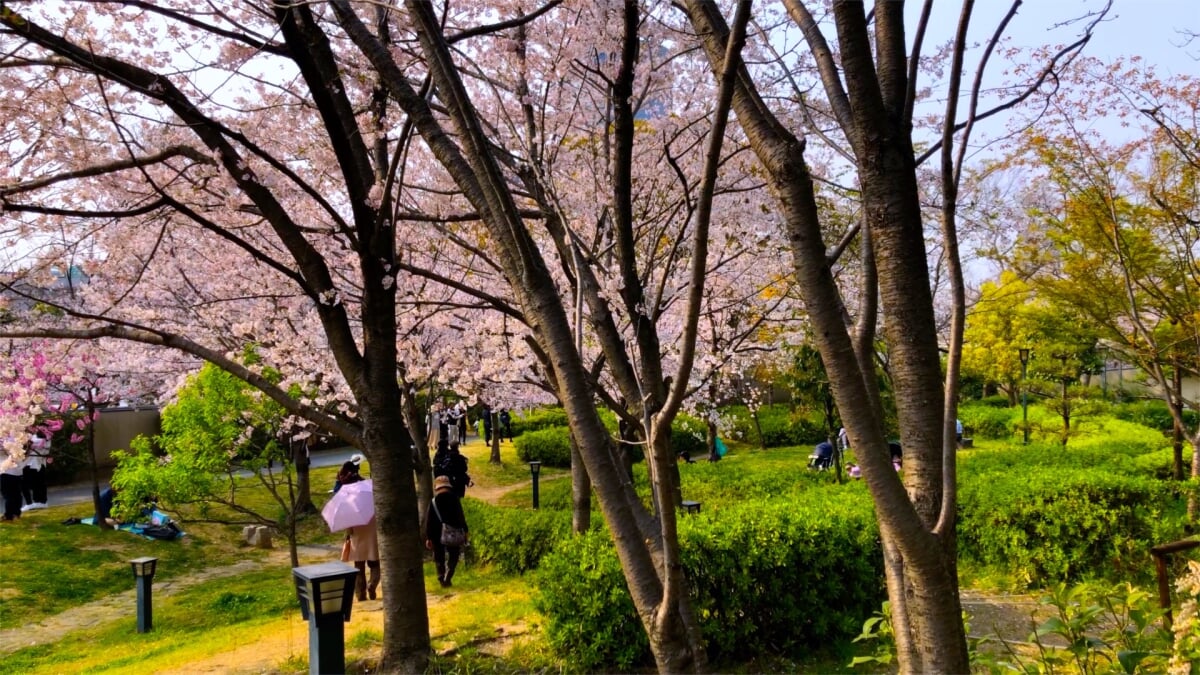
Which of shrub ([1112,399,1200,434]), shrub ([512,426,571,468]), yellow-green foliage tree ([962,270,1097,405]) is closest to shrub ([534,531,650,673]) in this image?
yellow-green foliage tree ([962,270,1097,405])

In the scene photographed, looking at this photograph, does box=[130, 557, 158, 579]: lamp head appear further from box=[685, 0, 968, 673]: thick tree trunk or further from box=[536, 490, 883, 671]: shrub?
box=[685, 0, 968, 673]: thick tree trunk

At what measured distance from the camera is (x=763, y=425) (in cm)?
1930

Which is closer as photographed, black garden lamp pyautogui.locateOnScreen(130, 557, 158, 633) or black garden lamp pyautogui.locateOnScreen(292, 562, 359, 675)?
black garden lamp pyautogui.locateOnScreen(292, 562, 359, 675)

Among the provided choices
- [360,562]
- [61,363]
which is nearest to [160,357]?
[61,363]

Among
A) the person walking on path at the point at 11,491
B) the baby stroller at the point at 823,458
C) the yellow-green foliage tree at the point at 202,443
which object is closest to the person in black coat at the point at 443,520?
the yellow-green foliage tree at the point at 202,443

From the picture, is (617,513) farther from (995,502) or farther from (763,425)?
(763,425)

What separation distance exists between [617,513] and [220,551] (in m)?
11.5

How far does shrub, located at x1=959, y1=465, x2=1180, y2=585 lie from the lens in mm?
5477

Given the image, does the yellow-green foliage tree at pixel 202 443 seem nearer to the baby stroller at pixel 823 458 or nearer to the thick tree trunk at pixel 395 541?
the thick tree trunk at pixel 395 541

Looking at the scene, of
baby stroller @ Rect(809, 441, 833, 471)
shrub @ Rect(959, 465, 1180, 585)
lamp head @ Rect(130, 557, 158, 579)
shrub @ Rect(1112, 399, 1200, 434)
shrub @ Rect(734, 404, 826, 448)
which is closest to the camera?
shrub @ Rect(959, 465, 1180, 585)

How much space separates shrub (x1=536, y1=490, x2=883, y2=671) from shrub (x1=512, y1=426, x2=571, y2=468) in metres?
12.1

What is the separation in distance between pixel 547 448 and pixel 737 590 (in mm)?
12808

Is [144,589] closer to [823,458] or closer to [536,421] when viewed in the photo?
[823,458]

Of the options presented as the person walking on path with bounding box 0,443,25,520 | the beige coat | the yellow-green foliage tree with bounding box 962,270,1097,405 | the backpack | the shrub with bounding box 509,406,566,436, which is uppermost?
the yellow-green foliage tree with bounding box 962,270,1097,405
